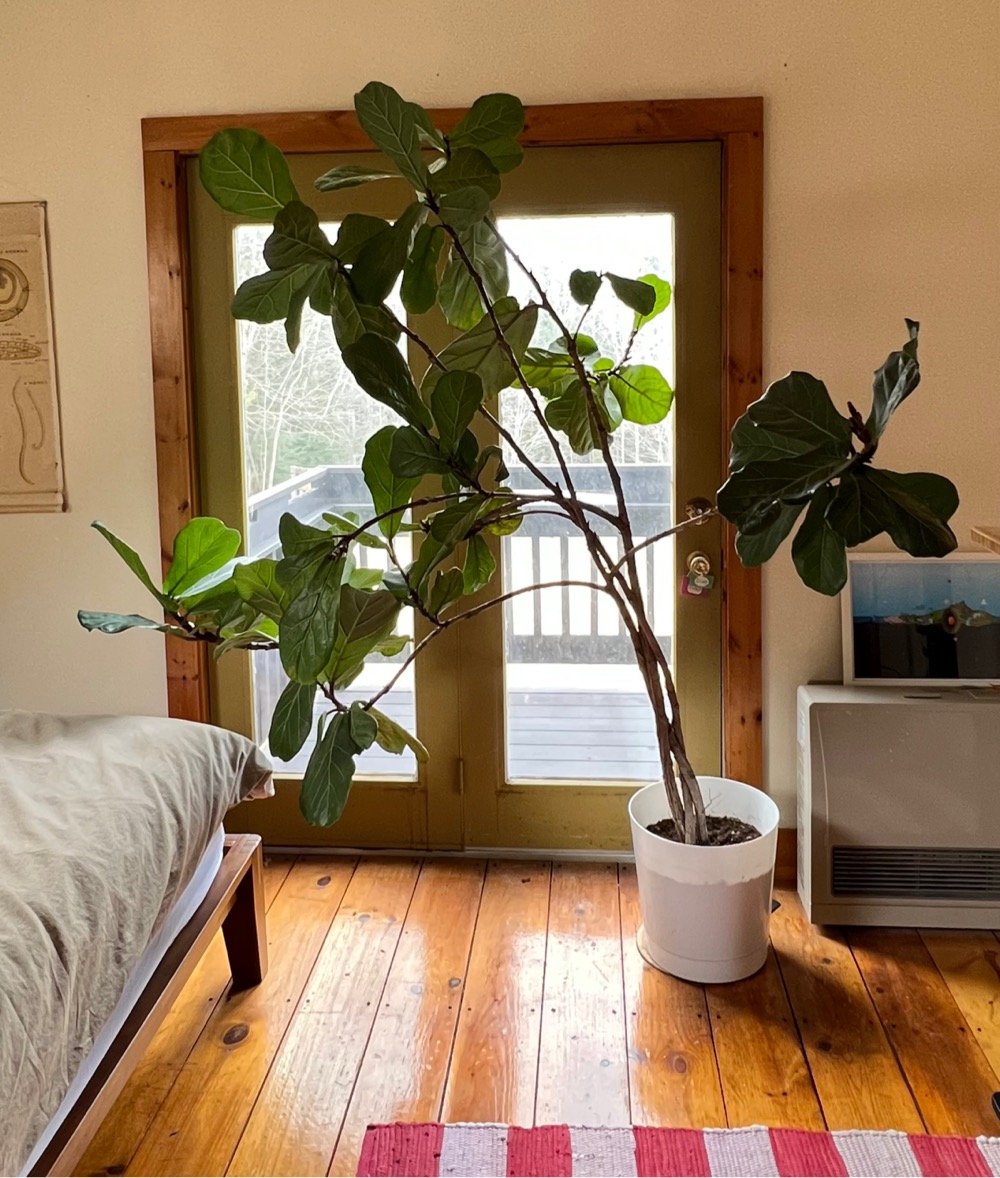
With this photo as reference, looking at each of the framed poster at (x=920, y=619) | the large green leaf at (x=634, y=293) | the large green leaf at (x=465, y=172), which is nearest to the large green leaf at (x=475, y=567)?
the large green leaf at (x=634, y=293)

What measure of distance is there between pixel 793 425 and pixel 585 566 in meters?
1.60

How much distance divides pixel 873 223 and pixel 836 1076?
1.92 m

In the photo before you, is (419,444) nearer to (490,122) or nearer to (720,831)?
(490,122)

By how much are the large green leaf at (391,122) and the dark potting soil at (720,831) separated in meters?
1.52

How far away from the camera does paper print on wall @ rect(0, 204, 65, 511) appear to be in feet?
9.87

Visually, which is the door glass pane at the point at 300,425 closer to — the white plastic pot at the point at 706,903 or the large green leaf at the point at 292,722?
the white plastic pot at the point at 706,903

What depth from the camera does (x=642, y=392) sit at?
244 cm

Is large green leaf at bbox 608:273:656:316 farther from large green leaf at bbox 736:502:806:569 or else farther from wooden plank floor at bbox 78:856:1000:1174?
wooden plank floor at bbox 78:856:1000:1174

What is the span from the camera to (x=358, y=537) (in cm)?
192

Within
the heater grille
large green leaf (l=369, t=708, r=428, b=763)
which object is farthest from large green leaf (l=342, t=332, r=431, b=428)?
the heater grille

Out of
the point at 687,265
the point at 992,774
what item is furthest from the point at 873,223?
the point at 992,774

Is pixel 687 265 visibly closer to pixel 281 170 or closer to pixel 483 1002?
pixel 281 170

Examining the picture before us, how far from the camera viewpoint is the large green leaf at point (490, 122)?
1921 millimetres

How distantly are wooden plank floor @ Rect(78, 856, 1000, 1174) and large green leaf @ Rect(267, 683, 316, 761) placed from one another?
2.42 feet
